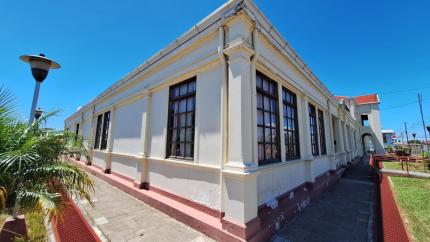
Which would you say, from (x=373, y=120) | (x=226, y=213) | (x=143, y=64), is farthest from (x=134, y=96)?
(x=373, y=120)

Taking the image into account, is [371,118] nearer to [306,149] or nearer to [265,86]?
[306,149]

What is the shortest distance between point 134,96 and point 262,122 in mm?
4779

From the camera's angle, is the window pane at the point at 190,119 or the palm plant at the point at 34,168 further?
the window pane at the point at 190,119

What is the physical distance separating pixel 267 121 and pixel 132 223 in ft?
11.5

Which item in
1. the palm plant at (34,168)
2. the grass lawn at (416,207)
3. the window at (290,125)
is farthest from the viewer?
the window at (290,125)

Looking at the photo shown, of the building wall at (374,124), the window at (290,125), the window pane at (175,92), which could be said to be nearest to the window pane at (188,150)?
the window pane at (175,92)

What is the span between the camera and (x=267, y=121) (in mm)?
4176

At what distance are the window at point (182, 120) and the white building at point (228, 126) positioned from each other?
2 centimetres

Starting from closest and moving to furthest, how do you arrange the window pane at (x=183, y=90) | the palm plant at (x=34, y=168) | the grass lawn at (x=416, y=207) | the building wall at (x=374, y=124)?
the palm plant at (x=34, y=168) < the grass lawn at (x=416, y=207) < the window pane at (x=183, y=90) < the building wall at (x=374, y=124)

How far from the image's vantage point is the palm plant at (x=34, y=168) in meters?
2.19

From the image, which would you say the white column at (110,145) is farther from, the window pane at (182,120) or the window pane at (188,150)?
the window pane at (188,150)

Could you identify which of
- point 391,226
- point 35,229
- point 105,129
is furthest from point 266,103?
point 105,129

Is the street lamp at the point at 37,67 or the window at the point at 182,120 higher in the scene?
the street lamp at the point at 37,67

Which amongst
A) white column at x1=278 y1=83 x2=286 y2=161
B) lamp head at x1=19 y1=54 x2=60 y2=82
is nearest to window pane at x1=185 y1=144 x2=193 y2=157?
white column at x1=278 y1=83 x2=286 y2=161
